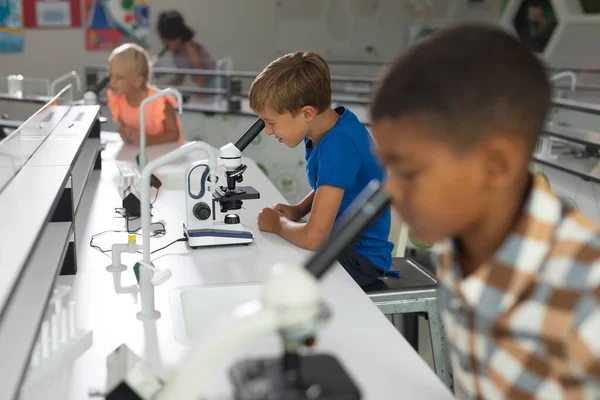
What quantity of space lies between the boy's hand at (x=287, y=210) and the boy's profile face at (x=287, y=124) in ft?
1.07

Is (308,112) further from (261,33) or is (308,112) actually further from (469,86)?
(261,33)

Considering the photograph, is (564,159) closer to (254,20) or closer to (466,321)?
(466,321)

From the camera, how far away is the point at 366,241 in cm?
207

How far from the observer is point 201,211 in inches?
78.4

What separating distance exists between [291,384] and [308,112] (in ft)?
4.23

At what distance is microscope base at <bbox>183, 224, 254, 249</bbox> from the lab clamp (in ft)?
2.96

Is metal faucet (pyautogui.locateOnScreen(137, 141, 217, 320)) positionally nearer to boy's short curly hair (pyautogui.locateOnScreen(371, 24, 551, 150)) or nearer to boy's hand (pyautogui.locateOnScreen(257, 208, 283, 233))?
boy's hand (pyautogui.locateOnScreen(257, 208, 283, 233))

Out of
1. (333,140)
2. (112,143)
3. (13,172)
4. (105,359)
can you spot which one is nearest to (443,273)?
(105,359)

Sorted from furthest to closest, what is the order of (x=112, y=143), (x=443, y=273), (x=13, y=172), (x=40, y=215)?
(x=112, y=143) → (x=13, y=172) → (x=40, y=215) → (x=443, y=273)

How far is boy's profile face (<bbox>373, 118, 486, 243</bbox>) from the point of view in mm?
832

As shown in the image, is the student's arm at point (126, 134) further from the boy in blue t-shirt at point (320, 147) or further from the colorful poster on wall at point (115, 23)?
the colorful poster on wall at point (115, 23)

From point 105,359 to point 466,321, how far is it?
0.69 m

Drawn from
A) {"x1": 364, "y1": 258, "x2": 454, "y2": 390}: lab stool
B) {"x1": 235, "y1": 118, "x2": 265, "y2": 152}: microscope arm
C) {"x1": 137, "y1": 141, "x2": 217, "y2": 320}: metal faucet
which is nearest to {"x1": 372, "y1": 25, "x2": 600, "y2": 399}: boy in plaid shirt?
{"x1": 137, "y1": 141, "x2": 217, "y2": 320}: metal faucet

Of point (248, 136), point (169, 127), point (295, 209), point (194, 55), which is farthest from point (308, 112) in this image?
point (194, 55)
